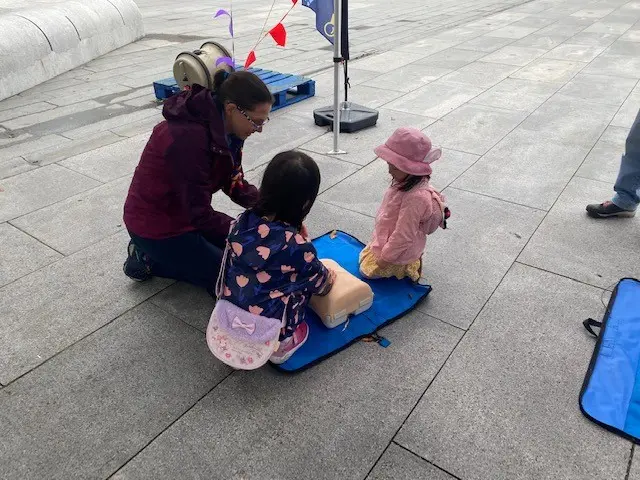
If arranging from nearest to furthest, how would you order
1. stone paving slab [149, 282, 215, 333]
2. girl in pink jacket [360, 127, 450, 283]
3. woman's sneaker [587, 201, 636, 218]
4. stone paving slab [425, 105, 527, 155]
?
1. girl in pink jacket [360, 127, 450, 283]
2. stone paving slab [149, 282, 215, 333]
3. woman's sneaker [587, 201, 636, 218]
4. stone paving slab [425, 105, 527, 155]

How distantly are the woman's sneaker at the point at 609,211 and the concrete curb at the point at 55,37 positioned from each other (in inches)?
293

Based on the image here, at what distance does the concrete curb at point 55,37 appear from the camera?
7055 mm

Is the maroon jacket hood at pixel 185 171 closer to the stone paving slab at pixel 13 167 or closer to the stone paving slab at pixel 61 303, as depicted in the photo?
the stone paving slab at pixel 61 303

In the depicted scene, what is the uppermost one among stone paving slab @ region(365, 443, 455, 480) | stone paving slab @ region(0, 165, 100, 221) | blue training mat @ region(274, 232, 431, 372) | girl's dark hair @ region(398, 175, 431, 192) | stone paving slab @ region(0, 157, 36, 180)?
girl's dark hair @ region(398, 175, 431, 192)

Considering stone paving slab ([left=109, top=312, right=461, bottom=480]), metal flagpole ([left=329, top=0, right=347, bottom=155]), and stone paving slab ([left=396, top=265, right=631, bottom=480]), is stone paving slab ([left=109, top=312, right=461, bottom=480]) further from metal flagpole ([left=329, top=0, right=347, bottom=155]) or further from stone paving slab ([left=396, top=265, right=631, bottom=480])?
metal flagpole ([left=329, top=0, right=347, bottom=155])

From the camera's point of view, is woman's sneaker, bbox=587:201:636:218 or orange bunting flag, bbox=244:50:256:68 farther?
woman's sneaker, bbox=587:201:636:218

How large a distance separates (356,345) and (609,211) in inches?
95.9

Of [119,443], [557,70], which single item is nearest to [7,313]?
[119,443]

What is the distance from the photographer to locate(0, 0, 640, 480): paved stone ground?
2072 mm

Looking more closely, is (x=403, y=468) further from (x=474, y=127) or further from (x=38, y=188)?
(x=474, y=127)

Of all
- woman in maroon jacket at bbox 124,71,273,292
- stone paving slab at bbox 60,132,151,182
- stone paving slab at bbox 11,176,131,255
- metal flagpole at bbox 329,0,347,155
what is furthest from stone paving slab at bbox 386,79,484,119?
woman in maroon jacket at bbox 124,71,273,292

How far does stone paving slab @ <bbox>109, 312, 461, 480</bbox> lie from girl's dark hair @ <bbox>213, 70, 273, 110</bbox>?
135 cm

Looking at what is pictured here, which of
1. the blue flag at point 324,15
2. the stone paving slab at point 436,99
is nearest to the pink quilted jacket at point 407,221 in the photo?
the blue flag at point 324,15

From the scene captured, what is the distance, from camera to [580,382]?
239 centimetres
